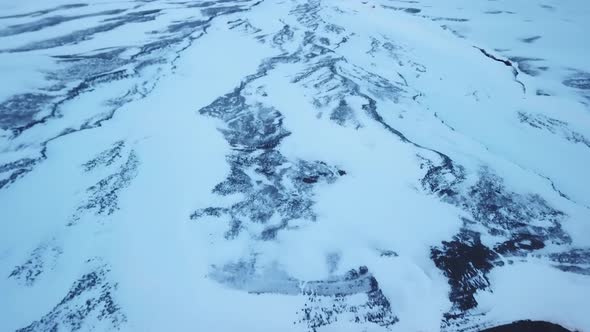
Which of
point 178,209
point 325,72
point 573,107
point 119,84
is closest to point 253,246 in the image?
point 178,209

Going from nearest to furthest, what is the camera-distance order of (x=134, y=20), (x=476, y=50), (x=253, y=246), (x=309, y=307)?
(x=309, y=307), (x=253, y=246), (x=476, y=50), (x=134, y=20)

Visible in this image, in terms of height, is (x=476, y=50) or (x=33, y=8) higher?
(x=33, y=8)

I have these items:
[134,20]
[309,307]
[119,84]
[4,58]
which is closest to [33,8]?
[134,20]

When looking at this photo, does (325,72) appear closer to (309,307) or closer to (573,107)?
(573,107)

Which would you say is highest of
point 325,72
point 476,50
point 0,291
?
point 0,291

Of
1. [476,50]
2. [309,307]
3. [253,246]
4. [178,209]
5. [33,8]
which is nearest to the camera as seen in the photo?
[309,307]

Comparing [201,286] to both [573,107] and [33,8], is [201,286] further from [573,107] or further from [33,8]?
[33,8]

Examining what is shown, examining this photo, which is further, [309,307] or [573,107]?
[573,107]
